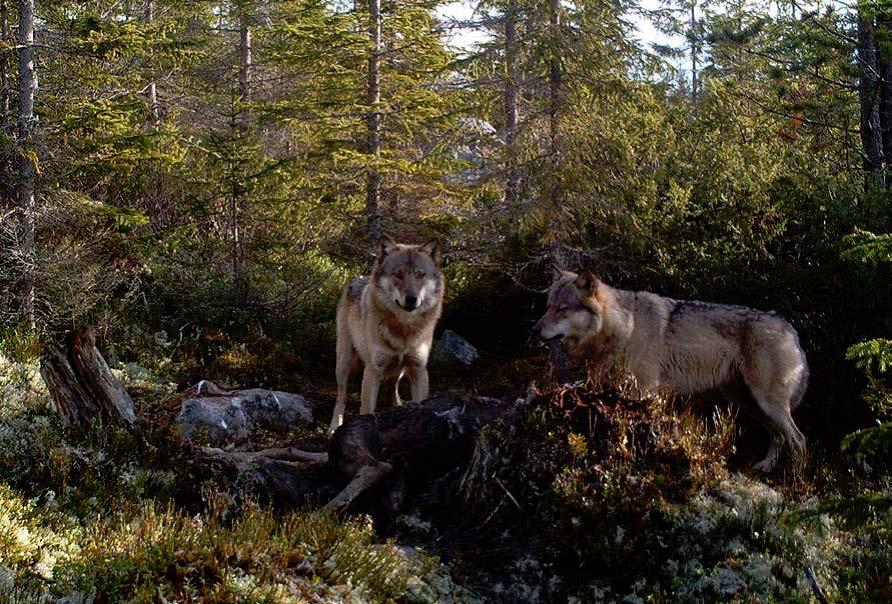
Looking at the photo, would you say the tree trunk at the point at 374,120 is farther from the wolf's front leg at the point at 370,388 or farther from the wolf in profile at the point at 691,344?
the wolf in profile at the point at 691,344

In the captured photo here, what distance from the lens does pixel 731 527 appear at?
504cm

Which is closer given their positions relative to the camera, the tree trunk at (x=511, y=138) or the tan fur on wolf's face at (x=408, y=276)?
the tan fur on wolf's face at (x=408, y=276)

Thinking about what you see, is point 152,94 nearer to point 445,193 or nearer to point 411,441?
point 445,193

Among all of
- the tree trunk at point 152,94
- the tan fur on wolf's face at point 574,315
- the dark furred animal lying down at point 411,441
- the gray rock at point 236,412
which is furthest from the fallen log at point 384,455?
the tree trunk at point 152,94

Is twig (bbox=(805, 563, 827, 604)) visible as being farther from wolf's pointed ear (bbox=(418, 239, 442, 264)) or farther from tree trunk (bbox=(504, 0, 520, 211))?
tree trunk (bbox=(504, 0, 520, 211))

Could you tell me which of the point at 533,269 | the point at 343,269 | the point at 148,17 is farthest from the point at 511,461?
the point at 148,17

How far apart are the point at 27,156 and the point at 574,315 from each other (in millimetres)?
7736

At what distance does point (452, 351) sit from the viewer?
35.3 feet

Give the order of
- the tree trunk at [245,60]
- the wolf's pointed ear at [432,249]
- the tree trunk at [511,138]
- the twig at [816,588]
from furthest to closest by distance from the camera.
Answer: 1. the tree trunk at [245,60]
2. the tree trunk at [511,138]
3. the wolf's pointed ear at [432,249]
4. the twig at [816,588]

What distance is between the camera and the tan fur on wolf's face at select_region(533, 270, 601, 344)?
21.7 ft

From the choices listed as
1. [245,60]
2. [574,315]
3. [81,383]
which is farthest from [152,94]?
[574,315]

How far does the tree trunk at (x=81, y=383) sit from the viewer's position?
6.27 m

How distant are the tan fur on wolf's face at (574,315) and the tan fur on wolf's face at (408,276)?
1631 millimetres

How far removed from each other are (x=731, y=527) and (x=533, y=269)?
6443 millimetres
